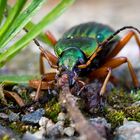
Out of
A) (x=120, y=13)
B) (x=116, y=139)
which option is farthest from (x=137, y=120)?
(x=120, y=13)

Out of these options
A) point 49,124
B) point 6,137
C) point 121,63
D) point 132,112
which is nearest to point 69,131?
point 49,124

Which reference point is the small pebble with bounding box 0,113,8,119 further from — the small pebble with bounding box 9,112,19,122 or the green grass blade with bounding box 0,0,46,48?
the green grass blade with bounding box 0,0,46,48

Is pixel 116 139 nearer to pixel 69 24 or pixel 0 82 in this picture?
pixel 0 82

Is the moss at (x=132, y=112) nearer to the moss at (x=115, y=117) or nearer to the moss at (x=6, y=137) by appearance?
the moss at (x=115, y=117)

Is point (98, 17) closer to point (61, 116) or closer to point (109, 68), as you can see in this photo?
point (109, 68)

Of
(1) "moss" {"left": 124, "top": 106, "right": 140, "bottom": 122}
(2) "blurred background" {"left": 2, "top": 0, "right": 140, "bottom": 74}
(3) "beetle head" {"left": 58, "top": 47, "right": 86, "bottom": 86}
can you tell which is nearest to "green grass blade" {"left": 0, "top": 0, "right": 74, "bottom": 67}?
(3) "beetle head" {"left": 58, "top": 47, "right": 86, "bottom": 86}

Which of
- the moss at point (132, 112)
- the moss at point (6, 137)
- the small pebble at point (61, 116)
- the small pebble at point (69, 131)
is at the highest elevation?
the moss at point (6, 137)

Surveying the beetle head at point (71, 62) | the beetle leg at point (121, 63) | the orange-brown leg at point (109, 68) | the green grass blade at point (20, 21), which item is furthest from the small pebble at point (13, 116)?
the beetle leg at point (121, 63)
